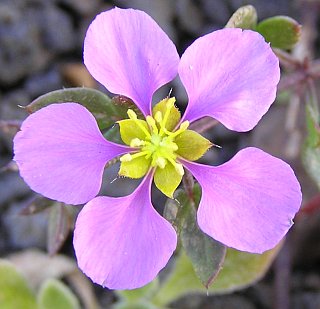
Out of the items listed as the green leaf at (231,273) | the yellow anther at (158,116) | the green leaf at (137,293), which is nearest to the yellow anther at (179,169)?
the yellow anther at (158,116)

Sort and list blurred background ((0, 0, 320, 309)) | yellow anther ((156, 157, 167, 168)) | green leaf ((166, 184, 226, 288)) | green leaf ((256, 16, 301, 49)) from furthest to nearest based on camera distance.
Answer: blurred background ((0, 0, 320, 309)) < green leaf ((256, 16, 301, 49)) < green leaf ((166, 184, 226, 288)) < yellow anther ((156, 157, 167, 168))

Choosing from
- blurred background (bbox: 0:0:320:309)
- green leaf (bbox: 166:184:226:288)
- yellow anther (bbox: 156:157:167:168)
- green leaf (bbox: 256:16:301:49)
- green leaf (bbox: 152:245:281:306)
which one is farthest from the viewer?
blurred background (bbox: 0:0:320:309)

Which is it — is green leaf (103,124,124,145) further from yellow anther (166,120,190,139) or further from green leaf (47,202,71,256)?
green leaf (47,202,71,256)

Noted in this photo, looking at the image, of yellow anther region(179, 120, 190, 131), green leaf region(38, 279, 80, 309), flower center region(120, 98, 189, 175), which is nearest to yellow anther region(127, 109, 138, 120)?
flower center region(120, 98, 189, 175)

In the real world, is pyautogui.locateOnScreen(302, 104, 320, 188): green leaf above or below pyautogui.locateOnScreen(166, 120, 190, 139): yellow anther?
below

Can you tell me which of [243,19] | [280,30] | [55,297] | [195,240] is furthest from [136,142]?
[55,297]
